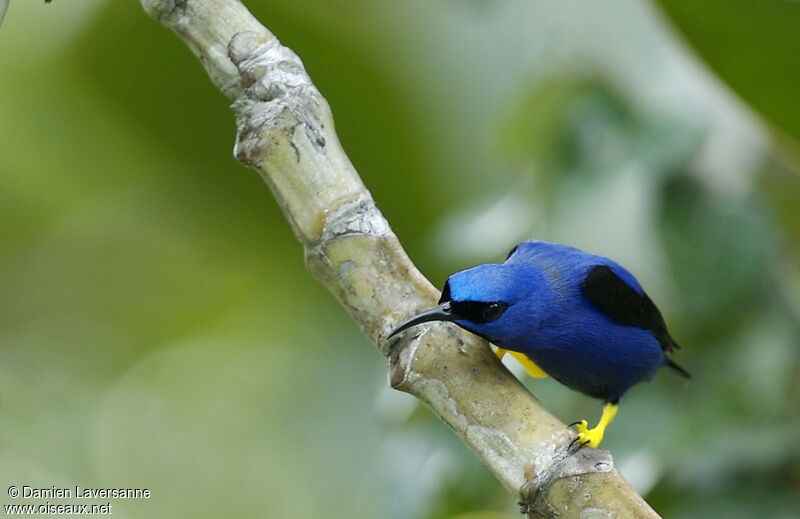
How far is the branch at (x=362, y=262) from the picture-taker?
4.58 ft

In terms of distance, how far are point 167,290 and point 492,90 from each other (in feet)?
5.27

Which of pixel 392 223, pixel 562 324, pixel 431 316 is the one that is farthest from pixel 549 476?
pixel 392 223

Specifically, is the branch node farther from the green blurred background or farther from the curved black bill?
the green blurred background

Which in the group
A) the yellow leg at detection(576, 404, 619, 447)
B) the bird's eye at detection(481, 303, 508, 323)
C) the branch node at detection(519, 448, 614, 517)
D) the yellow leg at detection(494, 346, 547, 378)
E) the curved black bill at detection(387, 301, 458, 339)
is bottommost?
the yellow leg at detection(576, 404, 619, 447)

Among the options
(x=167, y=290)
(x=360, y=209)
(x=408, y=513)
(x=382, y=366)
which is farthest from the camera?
(x=167, y=290)

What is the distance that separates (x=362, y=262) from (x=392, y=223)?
2.24 meters

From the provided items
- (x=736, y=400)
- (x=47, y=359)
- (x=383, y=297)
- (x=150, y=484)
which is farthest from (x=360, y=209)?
(x=150, y=484)

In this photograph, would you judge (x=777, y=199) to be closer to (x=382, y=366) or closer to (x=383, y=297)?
(x=382, y=366)

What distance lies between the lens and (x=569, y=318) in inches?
83.4

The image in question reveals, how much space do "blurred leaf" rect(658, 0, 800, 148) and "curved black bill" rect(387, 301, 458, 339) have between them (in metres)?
1.82

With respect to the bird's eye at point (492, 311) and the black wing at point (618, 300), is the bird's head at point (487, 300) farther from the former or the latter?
the black wing at point (618, 300)

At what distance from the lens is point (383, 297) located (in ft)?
4.89

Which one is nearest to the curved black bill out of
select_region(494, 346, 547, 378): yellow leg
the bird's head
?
the bird's head

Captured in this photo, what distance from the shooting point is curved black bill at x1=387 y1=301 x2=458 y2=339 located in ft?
4.83
